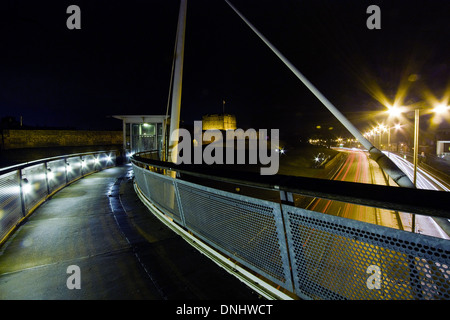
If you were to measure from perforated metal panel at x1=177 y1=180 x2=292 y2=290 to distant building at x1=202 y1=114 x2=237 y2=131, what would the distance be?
56863mm

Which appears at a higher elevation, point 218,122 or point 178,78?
point 218,122

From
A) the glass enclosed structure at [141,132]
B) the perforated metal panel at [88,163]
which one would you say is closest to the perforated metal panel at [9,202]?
the perforated metal panel at [88,163]

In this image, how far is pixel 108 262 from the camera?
3.04 meters

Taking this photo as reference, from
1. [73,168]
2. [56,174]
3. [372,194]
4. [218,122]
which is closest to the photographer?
[372,194]

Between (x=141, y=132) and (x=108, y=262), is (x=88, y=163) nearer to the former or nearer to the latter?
(x=108, y=262)

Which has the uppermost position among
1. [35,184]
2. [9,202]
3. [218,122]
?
[218,122]

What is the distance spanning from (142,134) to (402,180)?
2511 centimetres

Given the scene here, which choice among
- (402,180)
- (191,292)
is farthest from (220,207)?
(402,180)

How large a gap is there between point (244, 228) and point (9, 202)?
16.0 ft

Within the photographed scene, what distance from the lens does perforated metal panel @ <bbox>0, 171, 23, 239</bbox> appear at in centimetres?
383

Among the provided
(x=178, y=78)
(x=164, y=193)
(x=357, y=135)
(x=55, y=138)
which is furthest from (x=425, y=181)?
(x=55, y=138)

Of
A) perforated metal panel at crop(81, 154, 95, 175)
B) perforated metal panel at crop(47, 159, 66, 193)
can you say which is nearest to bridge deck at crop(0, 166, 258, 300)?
perforated metal panel at crop(47, 159, 66, 193)

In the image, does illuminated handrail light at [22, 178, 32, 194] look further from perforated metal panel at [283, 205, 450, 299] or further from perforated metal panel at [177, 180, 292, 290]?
perforated metal panel at [283, 205, 450, 299]
